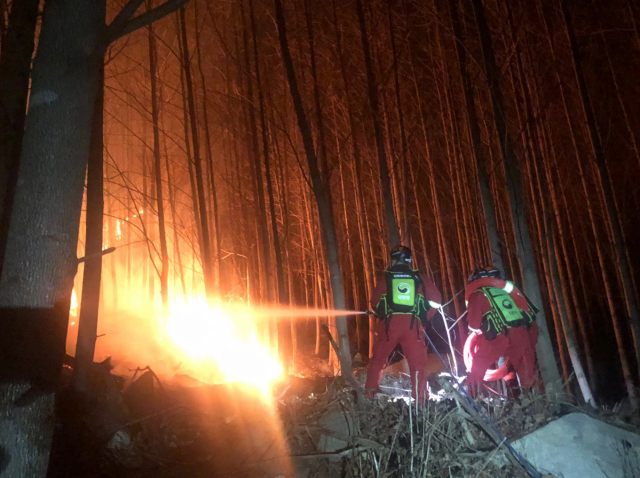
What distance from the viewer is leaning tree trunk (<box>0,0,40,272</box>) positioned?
3535mm

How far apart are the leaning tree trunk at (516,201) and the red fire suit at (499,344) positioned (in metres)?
0.18

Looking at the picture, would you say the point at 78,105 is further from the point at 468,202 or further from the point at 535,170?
the point at 468,202

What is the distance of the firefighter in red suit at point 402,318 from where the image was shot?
537 centimetres

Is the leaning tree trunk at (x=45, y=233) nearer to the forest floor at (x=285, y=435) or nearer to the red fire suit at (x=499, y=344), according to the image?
the forest floor at (x=285, y=435)

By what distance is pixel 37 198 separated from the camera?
254cm

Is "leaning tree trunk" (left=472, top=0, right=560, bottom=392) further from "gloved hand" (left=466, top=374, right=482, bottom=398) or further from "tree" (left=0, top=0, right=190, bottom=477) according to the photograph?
"tree" (left=0, top=0, right=190, bottom=477)

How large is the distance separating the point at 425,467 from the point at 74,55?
3720 millimetres

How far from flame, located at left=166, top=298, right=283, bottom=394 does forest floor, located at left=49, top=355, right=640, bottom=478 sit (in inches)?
205

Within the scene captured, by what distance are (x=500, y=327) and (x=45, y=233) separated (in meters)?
5.06

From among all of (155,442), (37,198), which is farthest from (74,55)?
(155,442)

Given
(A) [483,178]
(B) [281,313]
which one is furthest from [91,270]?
(B) [281,313]

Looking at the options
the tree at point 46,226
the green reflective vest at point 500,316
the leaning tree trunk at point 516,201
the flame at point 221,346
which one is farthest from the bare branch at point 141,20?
the flame at point 221,346

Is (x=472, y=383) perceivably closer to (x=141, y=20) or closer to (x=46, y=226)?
(x=46, y=226)

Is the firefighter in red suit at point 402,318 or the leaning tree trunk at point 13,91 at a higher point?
the leaning tree trunk at point 13,91
